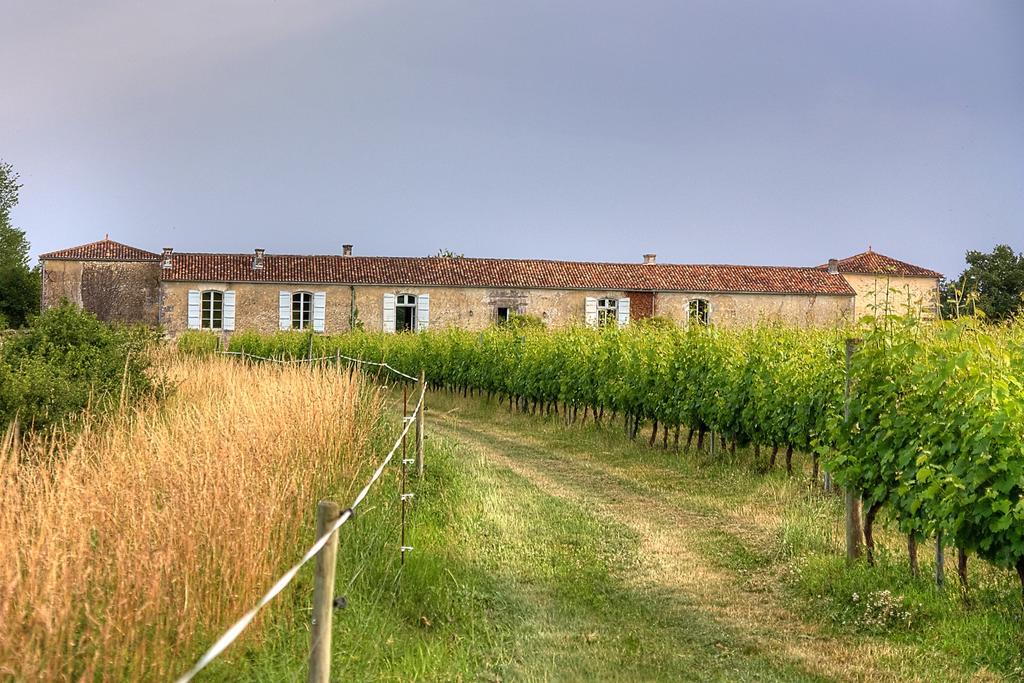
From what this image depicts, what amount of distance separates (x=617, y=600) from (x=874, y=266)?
34394 mm

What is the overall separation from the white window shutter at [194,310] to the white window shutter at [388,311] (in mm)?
5991

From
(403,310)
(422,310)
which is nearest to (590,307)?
(422,310)

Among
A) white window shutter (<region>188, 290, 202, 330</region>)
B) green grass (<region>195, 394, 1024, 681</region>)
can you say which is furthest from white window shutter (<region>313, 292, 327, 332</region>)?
green grass (<region>195, 394, 1024, 681</region>)

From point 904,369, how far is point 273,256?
29011 millimetres

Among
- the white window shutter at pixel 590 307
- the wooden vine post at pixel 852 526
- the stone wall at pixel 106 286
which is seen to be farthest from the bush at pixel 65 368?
the stone wall at pixel 106 286

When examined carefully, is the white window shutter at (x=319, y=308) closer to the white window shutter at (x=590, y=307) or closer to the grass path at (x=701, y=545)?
the white window shutter at (x=590, y=307)

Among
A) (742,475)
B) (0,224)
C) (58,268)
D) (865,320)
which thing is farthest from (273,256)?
(865,320)

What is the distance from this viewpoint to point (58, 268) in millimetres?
32812

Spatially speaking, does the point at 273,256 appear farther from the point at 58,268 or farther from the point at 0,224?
the point at 0,224

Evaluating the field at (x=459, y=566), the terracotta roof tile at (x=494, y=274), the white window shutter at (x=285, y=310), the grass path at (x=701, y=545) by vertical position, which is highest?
the terracotta roof tile at (x=494, y=274)

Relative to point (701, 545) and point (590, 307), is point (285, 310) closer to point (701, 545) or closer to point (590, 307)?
point (590, 307)

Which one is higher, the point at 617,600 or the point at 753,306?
the point at 753,306

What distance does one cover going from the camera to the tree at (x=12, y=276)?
38.2 m

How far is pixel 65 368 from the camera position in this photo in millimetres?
9906
